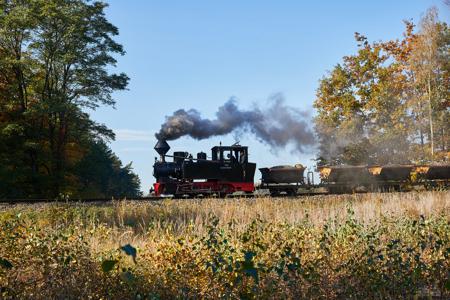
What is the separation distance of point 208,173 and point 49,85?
53.4 ft

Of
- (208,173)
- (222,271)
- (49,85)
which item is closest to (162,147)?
(208,173)

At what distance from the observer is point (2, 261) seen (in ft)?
18.7

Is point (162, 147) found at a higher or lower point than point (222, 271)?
higher

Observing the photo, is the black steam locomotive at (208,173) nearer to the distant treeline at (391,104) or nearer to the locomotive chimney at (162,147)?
the locomotive chimney at (162,147)

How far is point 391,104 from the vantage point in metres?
38.4

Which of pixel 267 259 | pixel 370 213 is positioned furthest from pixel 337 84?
pixel 267 259

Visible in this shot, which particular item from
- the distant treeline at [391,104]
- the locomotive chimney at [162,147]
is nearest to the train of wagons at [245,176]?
the locomotive chimney at [162,147]

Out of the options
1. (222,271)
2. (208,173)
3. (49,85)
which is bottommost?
(222,271)

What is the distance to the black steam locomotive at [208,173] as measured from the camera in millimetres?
24391

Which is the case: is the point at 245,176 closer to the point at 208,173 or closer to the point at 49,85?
the point at 208,173

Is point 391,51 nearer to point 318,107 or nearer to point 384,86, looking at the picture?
point 384,86

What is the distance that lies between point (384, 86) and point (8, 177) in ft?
84.4

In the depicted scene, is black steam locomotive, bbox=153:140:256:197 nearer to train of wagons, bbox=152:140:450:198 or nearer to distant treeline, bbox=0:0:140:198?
train of wagons, bbox=152:140:450:198

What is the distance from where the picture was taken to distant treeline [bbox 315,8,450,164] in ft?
122
